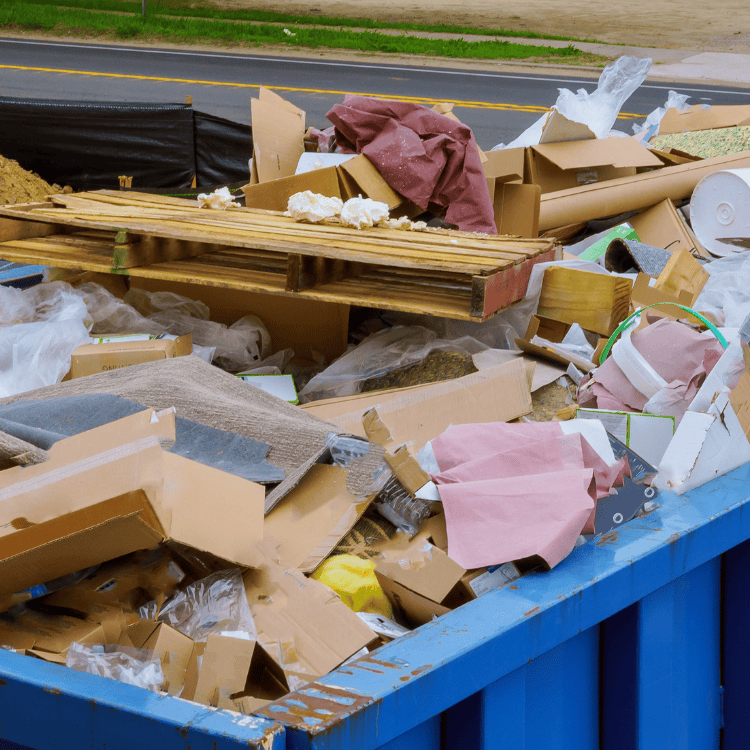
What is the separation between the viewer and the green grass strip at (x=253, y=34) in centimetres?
Answer: 1922

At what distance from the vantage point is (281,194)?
3924 millimetres

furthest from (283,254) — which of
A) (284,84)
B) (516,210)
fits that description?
(284,84)

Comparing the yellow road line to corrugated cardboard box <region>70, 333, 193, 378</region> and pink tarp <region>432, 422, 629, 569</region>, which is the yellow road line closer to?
corrugated cardboard box <region>70, 333, 193, 378</region>

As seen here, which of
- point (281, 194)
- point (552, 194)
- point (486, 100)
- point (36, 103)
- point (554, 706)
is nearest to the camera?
point (554, 706)

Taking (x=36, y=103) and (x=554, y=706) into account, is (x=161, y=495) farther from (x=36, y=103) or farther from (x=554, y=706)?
(x=36, y=103)

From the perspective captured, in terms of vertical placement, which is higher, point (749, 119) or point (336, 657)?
point (749, 119)

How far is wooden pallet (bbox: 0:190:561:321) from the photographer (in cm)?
301

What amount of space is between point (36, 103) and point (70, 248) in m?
3.39

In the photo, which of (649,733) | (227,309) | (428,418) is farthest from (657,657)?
(227,309)

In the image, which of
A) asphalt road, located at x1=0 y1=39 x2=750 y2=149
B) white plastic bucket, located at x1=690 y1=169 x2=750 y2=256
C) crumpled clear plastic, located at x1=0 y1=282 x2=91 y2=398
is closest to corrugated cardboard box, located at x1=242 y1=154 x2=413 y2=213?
crumpled clear plastic, located at x1=0 y1=282 x2=91 y2=398

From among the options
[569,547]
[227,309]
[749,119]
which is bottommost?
[227,309]

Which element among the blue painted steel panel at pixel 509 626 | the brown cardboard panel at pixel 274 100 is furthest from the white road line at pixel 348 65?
the blue painted steel panel at pixel 509 626

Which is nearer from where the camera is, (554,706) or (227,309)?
(554,706)

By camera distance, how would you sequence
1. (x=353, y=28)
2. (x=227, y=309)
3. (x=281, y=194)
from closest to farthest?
(x=227, y=309), (x=281, y=194), (x=353, y=28)
